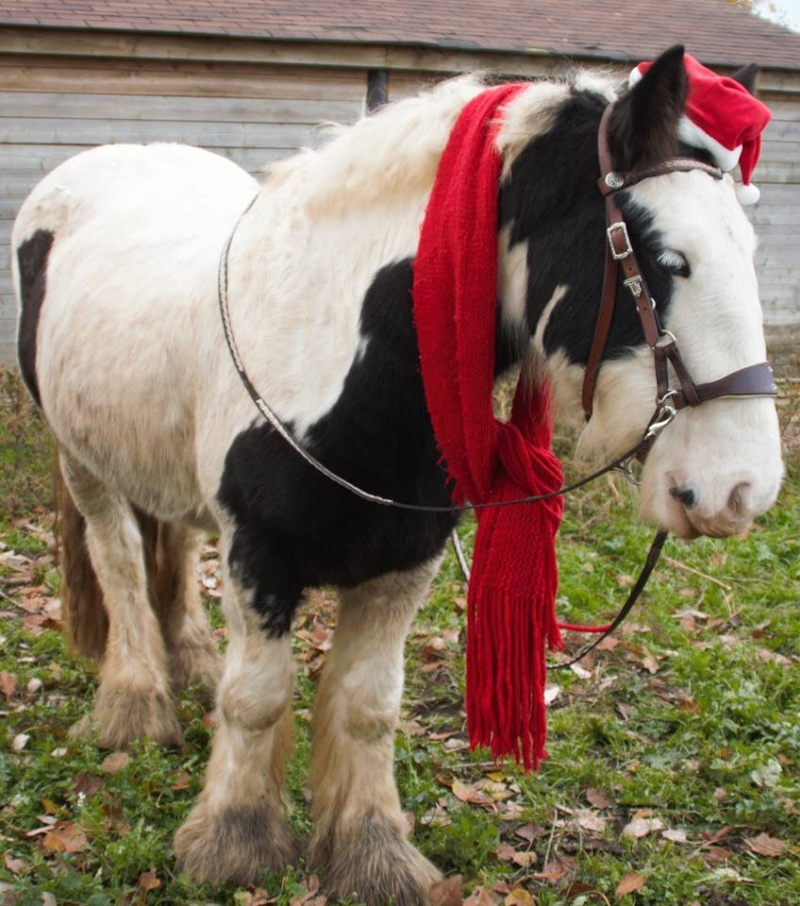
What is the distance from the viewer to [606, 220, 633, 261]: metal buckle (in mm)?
1915

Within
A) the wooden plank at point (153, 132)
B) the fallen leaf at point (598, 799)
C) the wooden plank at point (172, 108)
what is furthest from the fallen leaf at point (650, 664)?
the wooden plank at point (172, 108)

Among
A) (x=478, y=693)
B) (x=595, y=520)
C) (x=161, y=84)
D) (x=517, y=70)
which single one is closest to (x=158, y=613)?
(x=478, y=693)

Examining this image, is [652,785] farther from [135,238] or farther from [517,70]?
[517,70]

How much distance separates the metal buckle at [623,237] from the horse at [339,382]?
0.03 metres

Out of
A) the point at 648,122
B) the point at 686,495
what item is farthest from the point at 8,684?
the point at 648,122

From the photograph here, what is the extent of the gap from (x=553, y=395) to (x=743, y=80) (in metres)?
0.82

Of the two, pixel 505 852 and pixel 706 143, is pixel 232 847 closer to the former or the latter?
pixel 505 852

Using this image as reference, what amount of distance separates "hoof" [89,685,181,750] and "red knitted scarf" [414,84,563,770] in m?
1.44

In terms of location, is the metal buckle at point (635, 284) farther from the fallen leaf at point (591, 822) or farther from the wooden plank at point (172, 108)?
the wooden plank at point (172, 108)

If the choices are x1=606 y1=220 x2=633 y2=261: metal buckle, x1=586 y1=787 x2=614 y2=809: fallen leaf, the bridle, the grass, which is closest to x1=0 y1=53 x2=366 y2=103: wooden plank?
the grass

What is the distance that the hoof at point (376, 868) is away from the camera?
9.02 ft

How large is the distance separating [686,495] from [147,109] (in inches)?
323

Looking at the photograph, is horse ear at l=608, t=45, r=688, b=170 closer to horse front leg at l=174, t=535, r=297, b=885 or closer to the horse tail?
horse front leg at l=174, t=535, r=297, b=885

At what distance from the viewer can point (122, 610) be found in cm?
373
